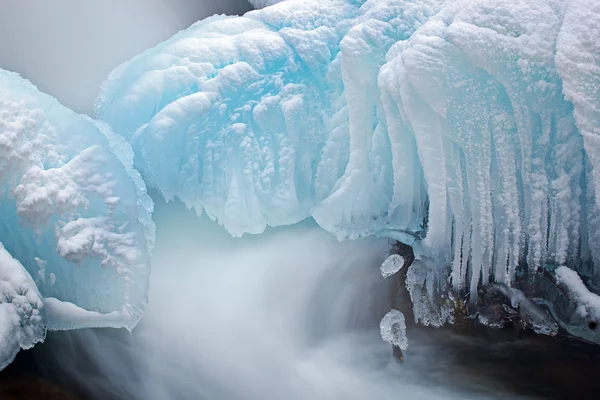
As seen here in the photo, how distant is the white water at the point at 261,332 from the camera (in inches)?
53.4

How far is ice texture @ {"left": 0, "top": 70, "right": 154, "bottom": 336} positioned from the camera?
1317 mm

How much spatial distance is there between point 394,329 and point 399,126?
2.02ft

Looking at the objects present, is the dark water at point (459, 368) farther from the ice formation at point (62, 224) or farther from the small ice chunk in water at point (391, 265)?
the small ice chunk in water at point (391, 265)

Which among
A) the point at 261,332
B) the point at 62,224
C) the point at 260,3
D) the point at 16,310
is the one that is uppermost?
the point at 260,3

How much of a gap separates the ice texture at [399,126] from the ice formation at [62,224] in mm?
223

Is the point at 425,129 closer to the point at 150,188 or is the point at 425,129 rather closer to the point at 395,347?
the point at 395,347

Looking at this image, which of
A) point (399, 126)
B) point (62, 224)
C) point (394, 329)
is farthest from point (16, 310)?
point (399, 126)

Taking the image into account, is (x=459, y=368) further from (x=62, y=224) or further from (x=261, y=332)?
(x=62, y=224)

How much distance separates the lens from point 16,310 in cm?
124

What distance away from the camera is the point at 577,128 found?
1254 millimetres

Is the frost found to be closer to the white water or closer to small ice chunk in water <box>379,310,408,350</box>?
the white water

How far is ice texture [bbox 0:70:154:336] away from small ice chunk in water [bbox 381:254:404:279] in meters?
0.74

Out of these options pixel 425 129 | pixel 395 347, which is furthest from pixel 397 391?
pixel 425 129

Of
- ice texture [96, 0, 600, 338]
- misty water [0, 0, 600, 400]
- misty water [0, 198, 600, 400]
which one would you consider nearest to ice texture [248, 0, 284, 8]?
ice texture [96, 0, 600, 338]
